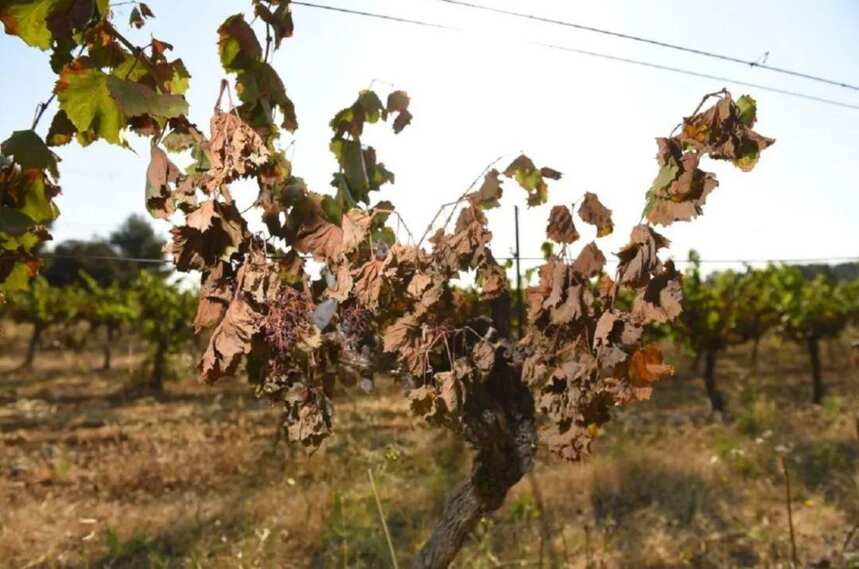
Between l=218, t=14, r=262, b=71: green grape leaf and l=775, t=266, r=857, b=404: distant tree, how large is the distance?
12.1 metres

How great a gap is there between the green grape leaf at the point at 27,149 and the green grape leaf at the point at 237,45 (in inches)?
19.4

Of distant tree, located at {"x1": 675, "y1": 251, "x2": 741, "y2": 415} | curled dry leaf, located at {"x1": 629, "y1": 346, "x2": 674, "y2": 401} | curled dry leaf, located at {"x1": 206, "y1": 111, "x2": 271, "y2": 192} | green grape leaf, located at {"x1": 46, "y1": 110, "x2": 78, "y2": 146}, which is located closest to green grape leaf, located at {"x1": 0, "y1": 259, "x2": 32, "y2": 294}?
green grape leaf, located at {"x1": 46, "y1": 110, "x2": 78, "y2": 146}

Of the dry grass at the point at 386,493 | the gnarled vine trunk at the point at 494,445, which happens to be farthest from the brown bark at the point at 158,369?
the gnarled vine trunk at the point at 494,445

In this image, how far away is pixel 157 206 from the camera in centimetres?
180

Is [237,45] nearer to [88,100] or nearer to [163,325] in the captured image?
[88,100]

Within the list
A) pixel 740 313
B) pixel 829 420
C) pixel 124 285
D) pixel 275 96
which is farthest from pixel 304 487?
pixel 124 285

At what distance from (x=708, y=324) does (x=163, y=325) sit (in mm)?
9797

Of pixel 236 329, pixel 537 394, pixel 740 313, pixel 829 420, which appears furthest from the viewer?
pixel 740 313

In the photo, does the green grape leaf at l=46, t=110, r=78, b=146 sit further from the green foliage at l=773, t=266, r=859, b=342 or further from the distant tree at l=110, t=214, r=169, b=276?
the distant tree at l=110, t=214, r=169, b=276

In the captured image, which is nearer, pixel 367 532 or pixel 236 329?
pixel 236 329

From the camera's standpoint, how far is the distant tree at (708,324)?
10938 mm

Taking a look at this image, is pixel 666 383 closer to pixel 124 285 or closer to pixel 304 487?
pixel 304 487

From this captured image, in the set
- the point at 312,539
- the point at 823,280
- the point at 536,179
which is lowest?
the point at 312,539

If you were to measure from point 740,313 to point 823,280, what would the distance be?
4.20 meters
